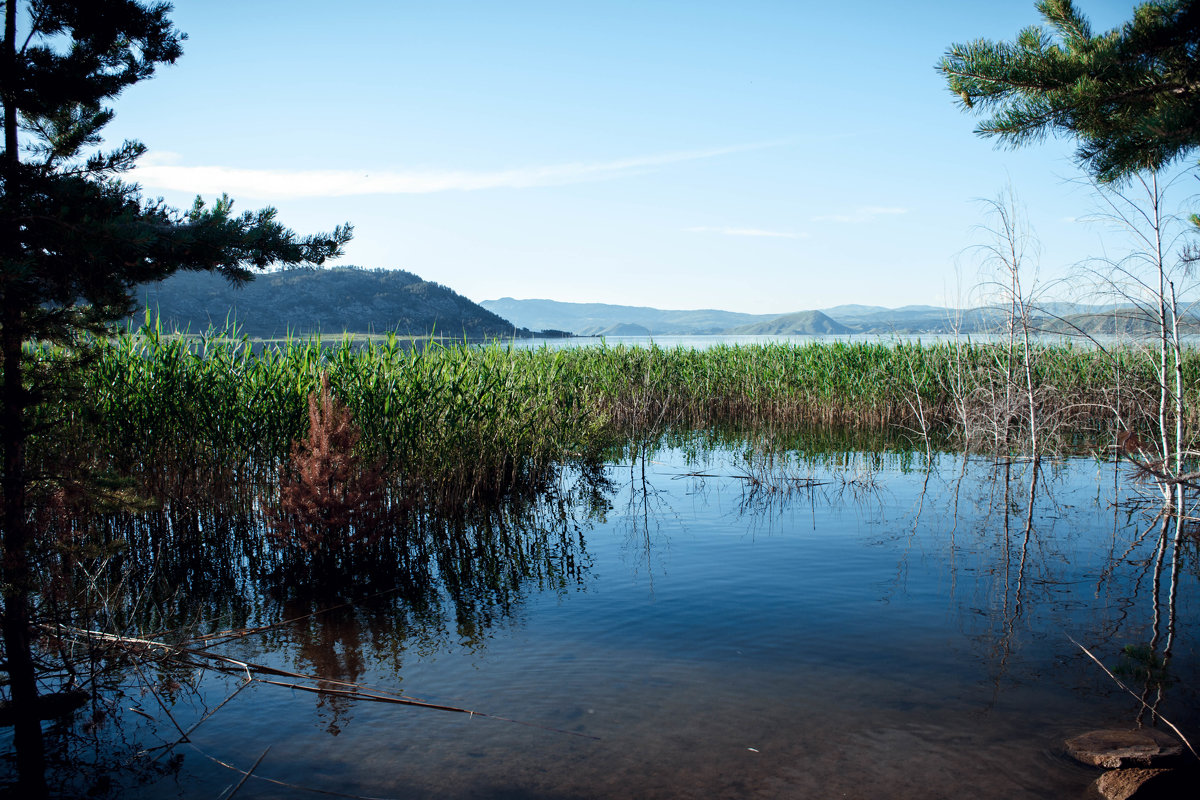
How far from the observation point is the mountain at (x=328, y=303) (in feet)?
195

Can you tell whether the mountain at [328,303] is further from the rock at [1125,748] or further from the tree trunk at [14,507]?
the rock at [1125,748]

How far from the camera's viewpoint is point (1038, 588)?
22.3ft

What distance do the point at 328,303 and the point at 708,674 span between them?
2704 inches

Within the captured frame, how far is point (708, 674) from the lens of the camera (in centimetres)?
516

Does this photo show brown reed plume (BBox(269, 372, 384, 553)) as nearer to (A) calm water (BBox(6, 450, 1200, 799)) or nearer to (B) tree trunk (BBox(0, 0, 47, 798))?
(A) calm water (BBox(6, 450, 1200, 799))

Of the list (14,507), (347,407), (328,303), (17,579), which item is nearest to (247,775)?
(17,579)

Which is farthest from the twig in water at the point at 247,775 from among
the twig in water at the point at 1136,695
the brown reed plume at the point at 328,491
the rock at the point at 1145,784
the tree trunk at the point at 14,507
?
the twig in water at the point at 1136,695

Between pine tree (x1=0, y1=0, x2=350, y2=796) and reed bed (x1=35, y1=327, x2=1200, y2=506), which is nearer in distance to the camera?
pine tree (x1=0, y1=0, x2=350, y2=796)

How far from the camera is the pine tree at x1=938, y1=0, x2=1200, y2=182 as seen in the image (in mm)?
4293

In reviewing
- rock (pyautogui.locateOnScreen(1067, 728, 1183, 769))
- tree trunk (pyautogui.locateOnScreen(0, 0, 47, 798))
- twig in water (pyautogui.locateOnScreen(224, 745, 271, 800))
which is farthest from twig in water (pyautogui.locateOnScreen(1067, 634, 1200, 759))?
tree trunk (pyautogui.locateOnScreen(0, 0, 47, 798))

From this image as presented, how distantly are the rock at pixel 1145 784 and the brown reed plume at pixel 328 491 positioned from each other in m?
5.95

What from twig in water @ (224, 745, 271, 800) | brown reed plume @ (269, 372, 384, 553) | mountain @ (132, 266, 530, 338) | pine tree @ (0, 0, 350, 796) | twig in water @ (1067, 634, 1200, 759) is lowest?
twig in water @ (224, 745, 271, 800)

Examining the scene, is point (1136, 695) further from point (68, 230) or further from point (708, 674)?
point (68, 230)

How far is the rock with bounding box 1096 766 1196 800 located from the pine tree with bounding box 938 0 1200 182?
10.5 ft
